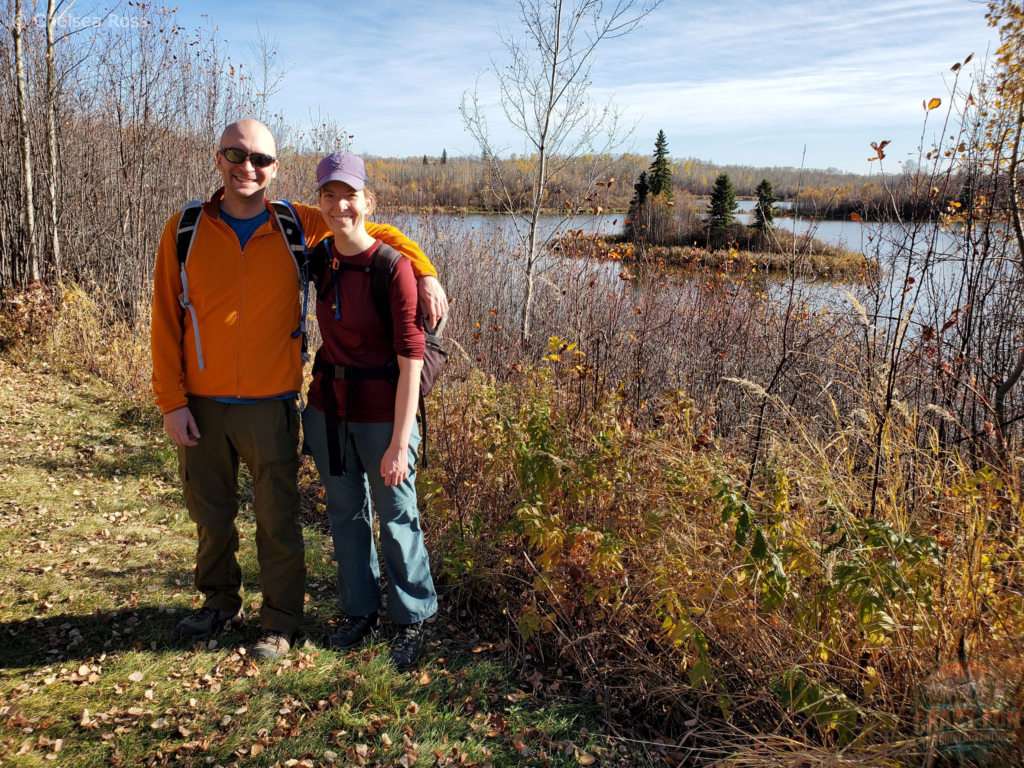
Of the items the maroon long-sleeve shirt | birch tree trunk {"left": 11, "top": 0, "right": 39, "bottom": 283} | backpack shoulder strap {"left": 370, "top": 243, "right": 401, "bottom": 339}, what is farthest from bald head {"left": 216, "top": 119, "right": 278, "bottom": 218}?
birch tree trunk {"left": 11, "top": 0, "right": 39, "bottom": 283}

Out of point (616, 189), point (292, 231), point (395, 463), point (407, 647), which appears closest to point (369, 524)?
point (395, 463)

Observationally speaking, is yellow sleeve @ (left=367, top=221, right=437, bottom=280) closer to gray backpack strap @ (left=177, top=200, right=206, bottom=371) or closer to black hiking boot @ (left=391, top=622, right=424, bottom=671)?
gray backpack strap @ (left=177, top=200, right=206, bottom=371)

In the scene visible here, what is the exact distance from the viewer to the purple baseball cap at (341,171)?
7.73 feet

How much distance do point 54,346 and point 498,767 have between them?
7.31 metres

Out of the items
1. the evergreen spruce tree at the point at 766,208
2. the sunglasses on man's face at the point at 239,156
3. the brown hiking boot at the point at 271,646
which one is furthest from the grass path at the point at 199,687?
the evergreen spruce tree at the point at 766,208

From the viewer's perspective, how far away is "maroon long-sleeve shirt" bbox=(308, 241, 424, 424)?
7.96 ft

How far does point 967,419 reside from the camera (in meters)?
5.11

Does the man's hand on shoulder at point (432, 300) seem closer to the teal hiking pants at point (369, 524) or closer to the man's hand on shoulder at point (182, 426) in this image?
the teal hiking pants at point (369, 524)

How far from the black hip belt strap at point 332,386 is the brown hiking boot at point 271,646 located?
2.79ft

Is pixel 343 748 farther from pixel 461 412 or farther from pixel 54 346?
pixel 54 346

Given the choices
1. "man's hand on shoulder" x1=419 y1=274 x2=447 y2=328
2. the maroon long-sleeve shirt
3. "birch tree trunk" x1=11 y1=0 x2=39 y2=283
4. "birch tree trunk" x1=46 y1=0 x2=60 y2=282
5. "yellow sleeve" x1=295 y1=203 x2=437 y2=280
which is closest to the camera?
the maroon long-sleeve shirt

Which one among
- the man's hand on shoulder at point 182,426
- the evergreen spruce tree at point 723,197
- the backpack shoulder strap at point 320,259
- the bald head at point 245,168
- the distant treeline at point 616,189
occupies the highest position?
the evergreen spruce tree at point 723,197

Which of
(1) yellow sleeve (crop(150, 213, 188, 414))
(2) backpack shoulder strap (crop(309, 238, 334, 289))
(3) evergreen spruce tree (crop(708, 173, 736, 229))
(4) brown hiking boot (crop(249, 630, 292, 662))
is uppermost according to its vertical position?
(3) evergreen spruce tree (crop(708, 173, 736, 229))

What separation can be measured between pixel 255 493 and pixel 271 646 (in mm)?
706
